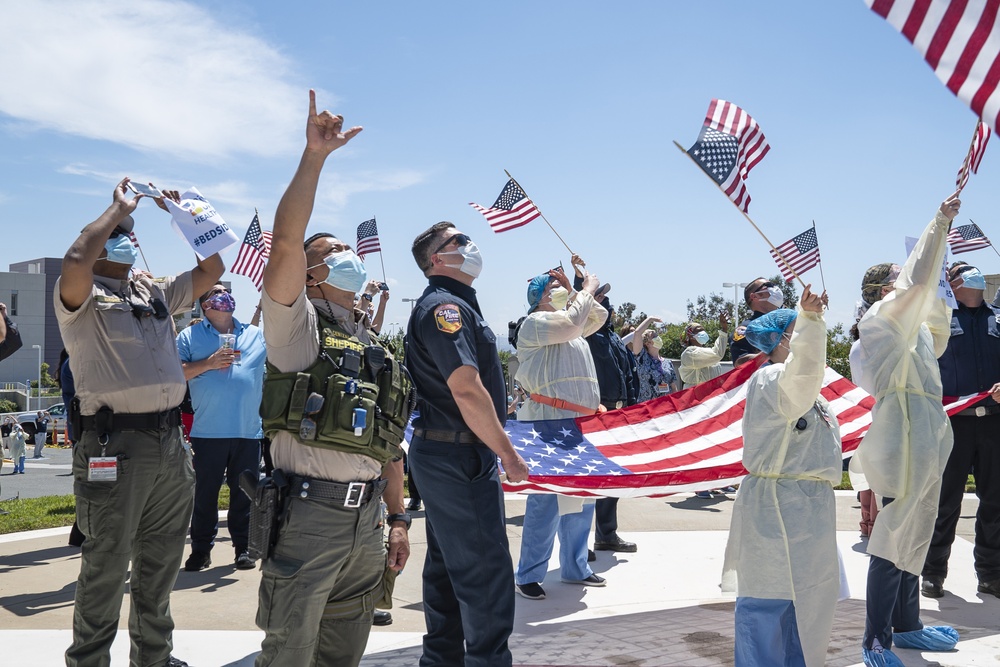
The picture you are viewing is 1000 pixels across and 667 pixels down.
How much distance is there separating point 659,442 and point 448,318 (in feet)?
9.89

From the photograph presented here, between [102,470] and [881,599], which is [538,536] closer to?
[881,599]

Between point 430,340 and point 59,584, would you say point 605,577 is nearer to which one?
point 430,340

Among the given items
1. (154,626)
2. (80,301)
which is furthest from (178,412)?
(154,626)

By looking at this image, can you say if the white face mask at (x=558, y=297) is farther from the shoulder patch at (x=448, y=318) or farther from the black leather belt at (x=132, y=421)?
the black leather belt at (x=132, y=421)

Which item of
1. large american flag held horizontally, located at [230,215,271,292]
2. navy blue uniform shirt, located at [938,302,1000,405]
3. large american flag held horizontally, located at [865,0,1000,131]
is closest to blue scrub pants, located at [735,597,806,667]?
large american flag held horizontally, located at [865,0,1000,131]

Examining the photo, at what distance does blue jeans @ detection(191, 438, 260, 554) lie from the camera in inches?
282

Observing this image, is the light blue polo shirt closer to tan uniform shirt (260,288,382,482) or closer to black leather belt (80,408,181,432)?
black leather belt (80,408,181,432)

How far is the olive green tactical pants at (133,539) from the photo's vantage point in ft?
13.1

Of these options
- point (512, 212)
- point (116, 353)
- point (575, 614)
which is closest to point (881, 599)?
point (575, 614)

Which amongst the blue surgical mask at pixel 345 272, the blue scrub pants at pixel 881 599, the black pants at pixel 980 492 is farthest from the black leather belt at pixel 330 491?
the black pants at pixel 980 492

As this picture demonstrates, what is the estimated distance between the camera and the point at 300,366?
3227mm

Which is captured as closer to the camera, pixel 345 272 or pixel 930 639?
pixel 345 272

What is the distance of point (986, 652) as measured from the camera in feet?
16.6

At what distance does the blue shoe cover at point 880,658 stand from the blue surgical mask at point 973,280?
123 inches
